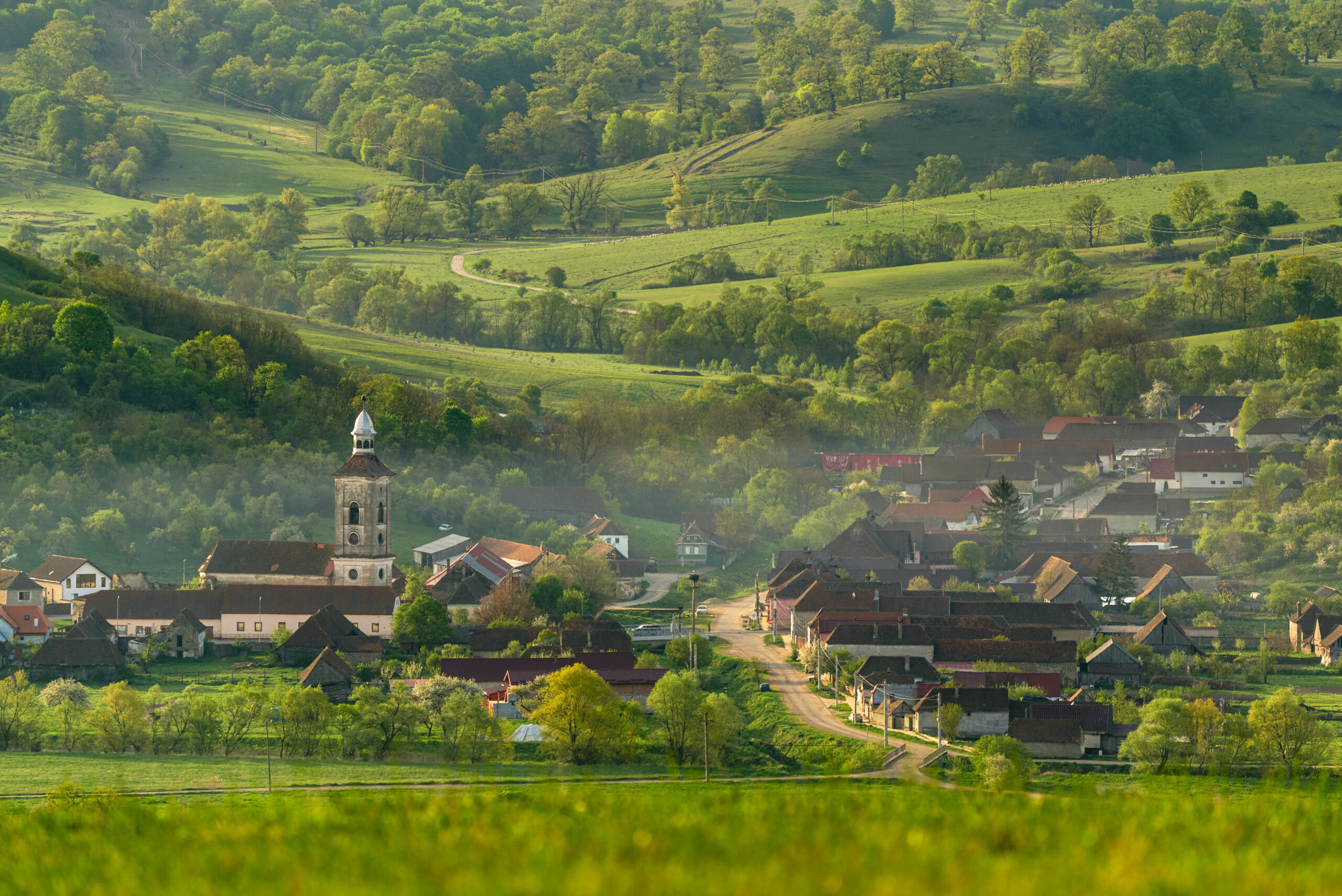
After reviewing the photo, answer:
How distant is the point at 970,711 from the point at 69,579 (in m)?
37.6

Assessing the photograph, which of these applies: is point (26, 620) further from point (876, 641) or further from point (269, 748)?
point (876, 641)

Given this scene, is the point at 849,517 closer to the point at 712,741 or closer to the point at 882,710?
the point at 882,710

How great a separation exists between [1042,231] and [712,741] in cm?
13044

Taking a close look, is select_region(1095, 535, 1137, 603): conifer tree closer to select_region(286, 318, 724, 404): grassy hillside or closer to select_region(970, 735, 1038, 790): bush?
select_region(970, 735, 1038, 790): bush

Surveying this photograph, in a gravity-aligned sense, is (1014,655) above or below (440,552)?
below

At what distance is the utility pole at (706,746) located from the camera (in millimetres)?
39575

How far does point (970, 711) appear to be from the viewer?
49469 millimetres

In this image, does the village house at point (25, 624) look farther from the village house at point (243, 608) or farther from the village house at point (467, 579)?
the village house at point (467, 579)

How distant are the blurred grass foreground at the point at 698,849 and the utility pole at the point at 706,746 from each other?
2451 centimetres

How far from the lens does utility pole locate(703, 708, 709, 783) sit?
39.6m

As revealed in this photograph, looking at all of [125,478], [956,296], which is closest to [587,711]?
[125,478]

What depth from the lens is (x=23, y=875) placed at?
1262 centimetres

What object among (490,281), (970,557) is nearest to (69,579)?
(970,557)

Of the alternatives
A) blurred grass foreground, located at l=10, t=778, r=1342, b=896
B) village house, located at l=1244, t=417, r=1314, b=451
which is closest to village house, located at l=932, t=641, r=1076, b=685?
blurred grass foreground, located at l=10, t=778, r=1342, b=896
